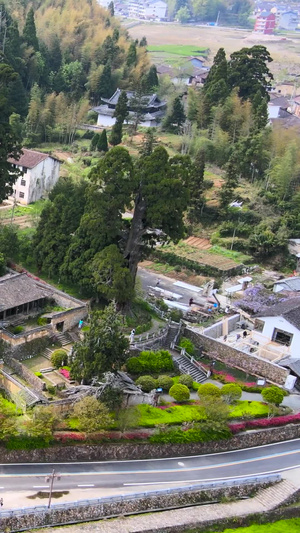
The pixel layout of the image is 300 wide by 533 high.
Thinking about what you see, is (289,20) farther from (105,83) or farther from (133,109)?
(133,109)

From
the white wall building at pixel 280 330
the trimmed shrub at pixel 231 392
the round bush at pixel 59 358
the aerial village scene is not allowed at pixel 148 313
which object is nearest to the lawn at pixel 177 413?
the aerial village scene is not allowed at pixel 148 313

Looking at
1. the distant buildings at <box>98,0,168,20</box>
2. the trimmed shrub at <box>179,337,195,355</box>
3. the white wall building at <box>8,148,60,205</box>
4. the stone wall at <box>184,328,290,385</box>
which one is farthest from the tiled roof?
the distant buildings at <box>98,0,168,20</box>

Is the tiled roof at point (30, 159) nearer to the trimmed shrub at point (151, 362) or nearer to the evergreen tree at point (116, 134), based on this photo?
the evergreen tree at point (116, 134)

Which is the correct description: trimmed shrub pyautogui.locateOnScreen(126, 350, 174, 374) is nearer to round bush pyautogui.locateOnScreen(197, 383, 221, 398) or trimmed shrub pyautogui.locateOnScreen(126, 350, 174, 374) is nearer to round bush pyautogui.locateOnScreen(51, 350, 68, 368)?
round bush pyautogui.locateOnScreen(51, 350, 68, 368)

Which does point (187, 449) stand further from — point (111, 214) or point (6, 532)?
point (111, 214)

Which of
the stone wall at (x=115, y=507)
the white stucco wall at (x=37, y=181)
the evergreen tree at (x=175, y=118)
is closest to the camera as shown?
the stone wall at (x=115, y=507)

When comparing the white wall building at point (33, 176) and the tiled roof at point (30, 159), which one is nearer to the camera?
the tiled roof at point (30, 159)

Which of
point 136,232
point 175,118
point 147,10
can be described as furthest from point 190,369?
point 147,10

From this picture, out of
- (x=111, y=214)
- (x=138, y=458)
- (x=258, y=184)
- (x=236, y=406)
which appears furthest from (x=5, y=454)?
(x=258, y=184)
